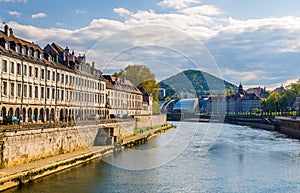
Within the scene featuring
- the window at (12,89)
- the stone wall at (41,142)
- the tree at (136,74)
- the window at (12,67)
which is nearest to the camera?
the stone wall at (41,142)

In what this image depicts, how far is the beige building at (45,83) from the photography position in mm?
36406

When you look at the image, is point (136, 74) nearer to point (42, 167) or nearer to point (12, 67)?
point (12, 67)

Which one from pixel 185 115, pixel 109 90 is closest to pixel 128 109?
pixel 109 90

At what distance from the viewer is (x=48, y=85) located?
44.4 m

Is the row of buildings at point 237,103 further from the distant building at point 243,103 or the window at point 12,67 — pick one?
the window at point 12,67

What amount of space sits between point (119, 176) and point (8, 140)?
25.6 feet

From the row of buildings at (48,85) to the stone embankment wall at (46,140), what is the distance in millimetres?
5693

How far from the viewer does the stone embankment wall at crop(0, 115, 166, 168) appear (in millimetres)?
26000

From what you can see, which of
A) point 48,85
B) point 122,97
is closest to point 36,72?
point 48,85

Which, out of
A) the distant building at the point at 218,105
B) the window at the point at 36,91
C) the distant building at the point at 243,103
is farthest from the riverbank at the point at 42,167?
the distant building at the point at 243,103

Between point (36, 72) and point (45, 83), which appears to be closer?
point (36, 72)

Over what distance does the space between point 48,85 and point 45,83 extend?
0.84 metres

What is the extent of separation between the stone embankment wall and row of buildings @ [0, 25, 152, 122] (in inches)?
224

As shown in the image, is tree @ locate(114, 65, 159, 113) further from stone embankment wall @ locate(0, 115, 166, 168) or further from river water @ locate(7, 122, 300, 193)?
river water @ locate(7, 122, 300, 193)
